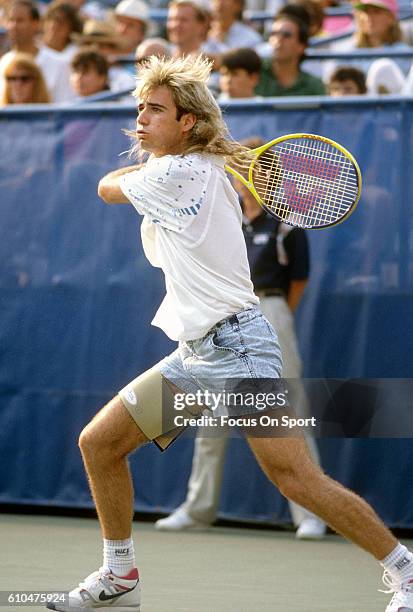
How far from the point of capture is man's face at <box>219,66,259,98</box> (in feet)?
26.4

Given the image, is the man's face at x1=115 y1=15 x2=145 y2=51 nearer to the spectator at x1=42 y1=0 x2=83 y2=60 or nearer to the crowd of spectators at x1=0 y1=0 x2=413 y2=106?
the crowd of spectators at x1=0 y1=0 x2=413 y2=106

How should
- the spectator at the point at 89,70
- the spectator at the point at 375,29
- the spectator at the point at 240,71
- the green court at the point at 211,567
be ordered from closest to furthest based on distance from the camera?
the green court at the point at 211,567 < the spectator at the point at 240,71 < the spectator at the point at 89,70 < the spectator at the point at 375,29

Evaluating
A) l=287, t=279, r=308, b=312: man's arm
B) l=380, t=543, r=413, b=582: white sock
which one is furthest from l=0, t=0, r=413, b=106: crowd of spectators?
l=380, t=543, r=413, b=582: white sock

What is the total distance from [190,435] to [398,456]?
1.18 m

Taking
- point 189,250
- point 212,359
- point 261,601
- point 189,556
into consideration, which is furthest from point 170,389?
point 189,556

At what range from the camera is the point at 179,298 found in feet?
15.2

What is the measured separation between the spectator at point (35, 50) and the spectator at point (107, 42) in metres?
0.30

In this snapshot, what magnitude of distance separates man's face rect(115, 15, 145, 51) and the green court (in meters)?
4.75

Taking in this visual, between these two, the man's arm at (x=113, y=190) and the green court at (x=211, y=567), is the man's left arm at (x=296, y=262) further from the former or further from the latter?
the man's arm at (x=113, y=190)

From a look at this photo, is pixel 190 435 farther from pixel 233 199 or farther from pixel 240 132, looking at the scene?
pixel 233 199

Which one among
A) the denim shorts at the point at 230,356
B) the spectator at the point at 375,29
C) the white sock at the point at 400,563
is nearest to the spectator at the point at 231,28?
the spectator at the point at 375,29

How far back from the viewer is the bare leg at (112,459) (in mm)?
4574

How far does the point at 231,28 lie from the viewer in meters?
10.5

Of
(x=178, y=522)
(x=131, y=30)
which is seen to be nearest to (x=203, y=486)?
(x=178, y=522)
